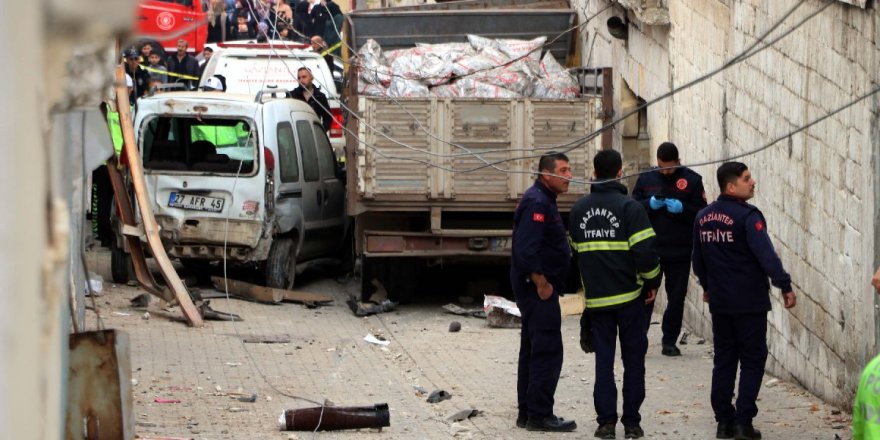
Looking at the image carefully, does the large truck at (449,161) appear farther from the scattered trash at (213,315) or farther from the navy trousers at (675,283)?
the navy trousers at (675,283)

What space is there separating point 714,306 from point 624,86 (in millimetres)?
7086

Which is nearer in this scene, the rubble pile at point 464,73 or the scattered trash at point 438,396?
the scattered trash at point 438,396

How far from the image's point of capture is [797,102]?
882 cm

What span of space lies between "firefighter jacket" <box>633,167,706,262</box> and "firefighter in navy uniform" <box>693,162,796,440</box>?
2.42m

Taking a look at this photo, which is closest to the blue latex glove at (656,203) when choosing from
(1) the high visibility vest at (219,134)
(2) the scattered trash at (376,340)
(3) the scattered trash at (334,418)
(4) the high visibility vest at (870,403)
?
(2) the scattered trash at (376,340)

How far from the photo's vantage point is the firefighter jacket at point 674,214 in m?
10.1

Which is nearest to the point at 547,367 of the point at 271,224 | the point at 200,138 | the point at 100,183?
the point at 271,224

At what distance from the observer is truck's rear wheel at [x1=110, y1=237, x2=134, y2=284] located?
14125mm

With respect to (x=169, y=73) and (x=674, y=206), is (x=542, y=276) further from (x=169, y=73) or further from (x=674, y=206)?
(x=169, y=73)

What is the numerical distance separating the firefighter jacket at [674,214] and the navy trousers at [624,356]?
252 cm

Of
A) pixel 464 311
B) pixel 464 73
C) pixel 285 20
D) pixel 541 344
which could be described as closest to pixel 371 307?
pixel 464 311

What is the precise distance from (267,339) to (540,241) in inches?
176

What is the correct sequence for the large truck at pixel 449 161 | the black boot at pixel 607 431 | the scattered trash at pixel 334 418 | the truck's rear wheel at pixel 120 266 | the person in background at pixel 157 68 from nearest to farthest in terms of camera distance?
the black boot at pixel 607 431
the scattered trash at pixel 334 418
the large truck at pixel 449 161
the truck's rear wheel at pixel 120 266
the person in background at pixel 157 68

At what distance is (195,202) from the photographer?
44.8 feet
